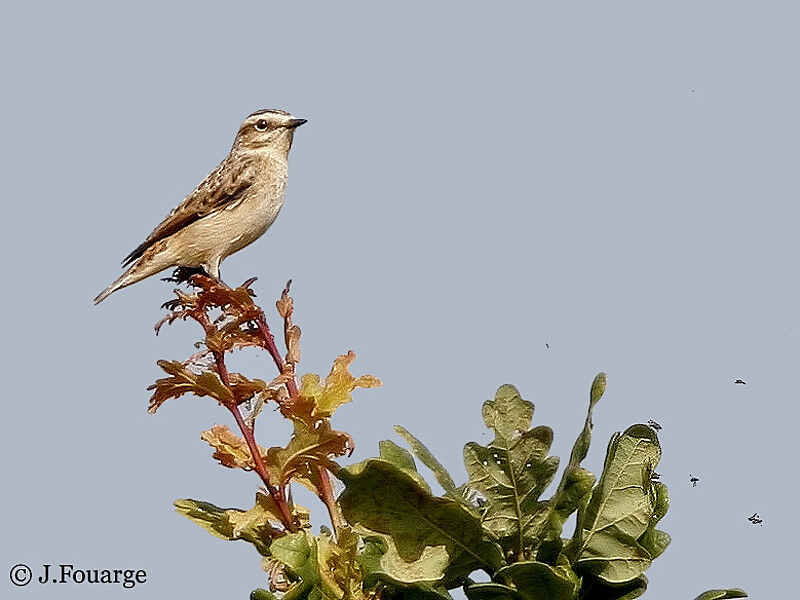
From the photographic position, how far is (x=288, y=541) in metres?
1.94

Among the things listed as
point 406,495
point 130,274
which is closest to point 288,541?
point 406,495

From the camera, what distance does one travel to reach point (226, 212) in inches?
158

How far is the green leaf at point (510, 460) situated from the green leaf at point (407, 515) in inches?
2.7

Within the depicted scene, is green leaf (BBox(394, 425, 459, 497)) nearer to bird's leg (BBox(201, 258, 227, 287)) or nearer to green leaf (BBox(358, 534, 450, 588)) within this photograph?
green leaf (BBox(358, 534, 450, 588))

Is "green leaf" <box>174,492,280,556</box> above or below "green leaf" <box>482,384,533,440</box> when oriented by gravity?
below

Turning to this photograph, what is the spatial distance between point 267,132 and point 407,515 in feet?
8.96

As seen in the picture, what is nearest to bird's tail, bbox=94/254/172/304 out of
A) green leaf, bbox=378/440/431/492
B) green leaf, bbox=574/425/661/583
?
green leaf, bbox=378/440/431/492

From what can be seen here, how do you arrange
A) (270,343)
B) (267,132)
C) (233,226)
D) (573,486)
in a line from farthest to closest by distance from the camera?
(267,132), (233,226), (270,343), (573,486)

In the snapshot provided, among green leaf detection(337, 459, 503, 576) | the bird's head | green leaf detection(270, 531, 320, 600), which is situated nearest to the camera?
green leaf detection(337, 459, 503, 576)

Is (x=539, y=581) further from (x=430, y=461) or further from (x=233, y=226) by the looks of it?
(x=233, y=226)

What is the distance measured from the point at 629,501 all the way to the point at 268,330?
685 mm

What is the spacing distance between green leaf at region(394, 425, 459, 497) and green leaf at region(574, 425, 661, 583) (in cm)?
23

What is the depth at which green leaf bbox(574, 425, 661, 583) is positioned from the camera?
75.3 inches

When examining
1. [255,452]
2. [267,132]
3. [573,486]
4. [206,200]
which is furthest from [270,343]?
[267,132]
